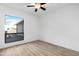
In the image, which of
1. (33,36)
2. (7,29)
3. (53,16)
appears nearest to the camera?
(7,29)

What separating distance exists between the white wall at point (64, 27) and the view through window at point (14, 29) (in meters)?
1.69

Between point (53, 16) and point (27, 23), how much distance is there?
5.75 ft

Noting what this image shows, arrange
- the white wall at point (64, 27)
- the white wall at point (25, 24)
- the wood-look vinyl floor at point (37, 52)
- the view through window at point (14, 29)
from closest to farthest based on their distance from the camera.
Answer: the wood-look vinyl floor at point (37, 52), the white wall at point (64, 27), the white wall at point (25, 24), the view through window at point (14, 29)

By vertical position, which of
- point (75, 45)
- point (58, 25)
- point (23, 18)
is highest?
point (23, 18)

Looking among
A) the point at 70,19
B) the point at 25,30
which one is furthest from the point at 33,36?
the point at 70,19

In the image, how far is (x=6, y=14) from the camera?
12.8ft

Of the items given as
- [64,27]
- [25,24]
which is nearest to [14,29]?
[25,24]

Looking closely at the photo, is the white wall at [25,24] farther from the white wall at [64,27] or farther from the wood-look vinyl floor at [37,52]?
Answer: the white wall at [64,27]

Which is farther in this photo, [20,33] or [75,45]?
[20,33]

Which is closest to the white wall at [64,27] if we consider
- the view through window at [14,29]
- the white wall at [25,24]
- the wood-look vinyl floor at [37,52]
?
the wood-look vinyl floor at [37,52]

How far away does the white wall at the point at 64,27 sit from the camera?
342cm

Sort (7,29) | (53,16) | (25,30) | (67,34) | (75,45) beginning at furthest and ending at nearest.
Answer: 1. (25,30)
2. (53,16)
3. (7,29)
4. (67,34)
5. (75,45)

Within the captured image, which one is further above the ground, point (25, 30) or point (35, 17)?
point (35, 17)

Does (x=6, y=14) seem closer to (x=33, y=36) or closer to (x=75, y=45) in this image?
(x=33, y=36)
